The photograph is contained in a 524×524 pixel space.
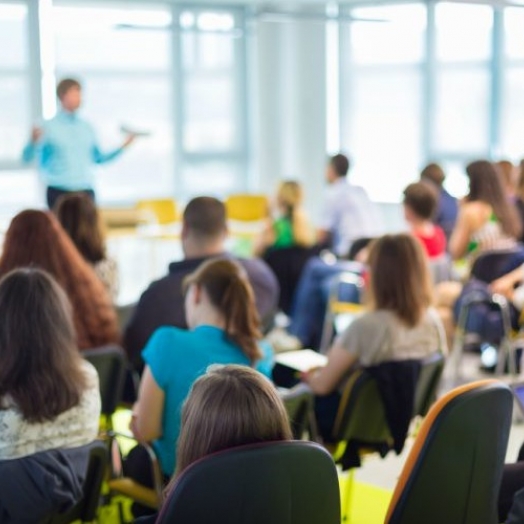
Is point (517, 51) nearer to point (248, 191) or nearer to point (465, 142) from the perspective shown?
point (465, 142)

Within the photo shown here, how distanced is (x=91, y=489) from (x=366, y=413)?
1181 mm

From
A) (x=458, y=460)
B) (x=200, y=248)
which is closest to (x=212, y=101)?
(x=200, y=248)

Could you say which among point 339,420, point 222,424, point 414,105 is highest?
point 414,105

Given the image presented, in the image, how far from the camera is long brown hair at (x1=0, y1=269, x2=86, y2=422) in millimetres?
3031

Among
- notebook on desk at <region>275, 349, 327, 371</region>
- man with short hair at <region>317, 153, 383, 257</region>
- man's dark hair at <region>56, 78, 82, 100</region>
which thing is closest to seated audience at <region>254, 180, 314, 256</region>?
man with short hair at <region>317, 153, 383, 257</region>

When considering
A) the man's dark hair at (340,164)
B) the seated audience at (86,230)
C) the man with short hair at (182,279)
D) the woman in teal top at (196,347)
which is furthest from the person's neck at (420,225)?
the woman in teal top at (196,347)

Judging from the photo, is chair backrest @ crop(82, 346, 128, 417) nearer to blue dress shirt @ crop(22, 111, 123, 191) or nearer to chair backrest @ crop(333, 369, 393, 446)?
chair backrest @ crop(333, 369, 393, 446)

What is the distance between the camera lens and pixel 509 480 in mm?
3240

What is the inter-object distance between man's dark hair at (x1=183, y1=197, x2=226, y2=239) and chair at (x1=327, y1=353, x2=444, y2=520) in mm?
1235

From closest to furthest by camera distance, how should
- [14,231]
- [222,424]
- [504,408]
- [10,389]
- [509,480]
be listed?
1. [222,424]
2. [504,408]
3. [10,389]
4. [509,480]
5. [14,231]

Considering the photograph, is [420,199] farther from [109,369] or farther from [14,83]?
[14,83]

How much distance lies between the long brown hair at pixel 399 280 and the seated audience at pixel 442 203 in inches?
152

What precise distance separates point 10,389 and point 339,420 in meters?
1.39

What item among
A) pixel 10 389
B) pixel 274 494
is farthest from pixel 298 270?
pixel 274 494
